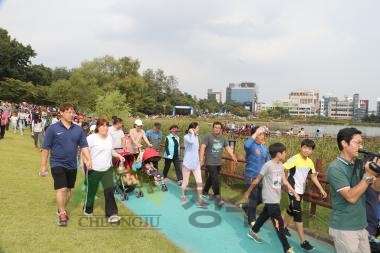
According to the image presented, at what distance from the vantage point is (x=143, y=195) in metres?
9.34

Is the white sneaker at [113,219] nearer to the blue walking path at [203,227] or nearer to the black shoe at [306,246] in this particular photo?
the blue walking path at [203,227]

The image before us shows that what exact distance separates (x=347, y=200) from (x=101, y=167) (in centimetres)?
446

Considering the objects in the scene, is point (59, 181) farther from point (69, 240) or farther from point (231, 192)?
point (231, 192)

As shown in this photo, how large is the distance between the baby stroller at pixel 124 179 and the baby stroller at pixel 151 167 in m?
0.53

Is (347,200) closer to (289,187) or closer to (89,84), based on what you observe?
Result: (289,187)

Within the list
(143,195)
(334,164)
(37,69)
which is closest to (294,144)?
(143,195)

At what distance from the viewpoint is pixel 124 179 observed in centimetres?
928

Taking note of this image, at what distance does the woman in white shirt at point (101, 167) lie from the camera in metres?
7.02

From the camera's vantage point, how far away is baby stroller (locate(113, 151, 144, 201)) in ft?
29.7

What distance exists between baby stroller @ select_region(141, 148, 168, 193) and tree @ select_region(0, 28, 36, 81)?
2318 inches

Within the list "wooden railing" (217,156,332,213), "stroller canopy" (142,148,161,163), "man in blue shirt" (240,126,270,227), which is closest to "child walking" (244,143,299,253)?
"man in blue shirt" (240,126,270,227)

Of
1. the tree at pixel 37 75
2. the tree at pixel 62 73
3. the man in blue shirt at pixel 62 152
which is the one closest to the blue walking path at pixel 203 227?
the man in blue shirt at pixel 62 152

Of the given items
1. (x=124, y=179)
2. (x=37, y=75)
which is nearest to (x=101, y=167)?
(x=124, y=179)

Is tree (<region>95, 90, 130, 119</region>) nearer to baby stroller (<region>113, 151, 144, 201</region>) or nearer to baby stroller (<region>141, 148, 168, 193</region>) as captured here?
baby stroller (<region>141, 148, 168, 193</region>)
